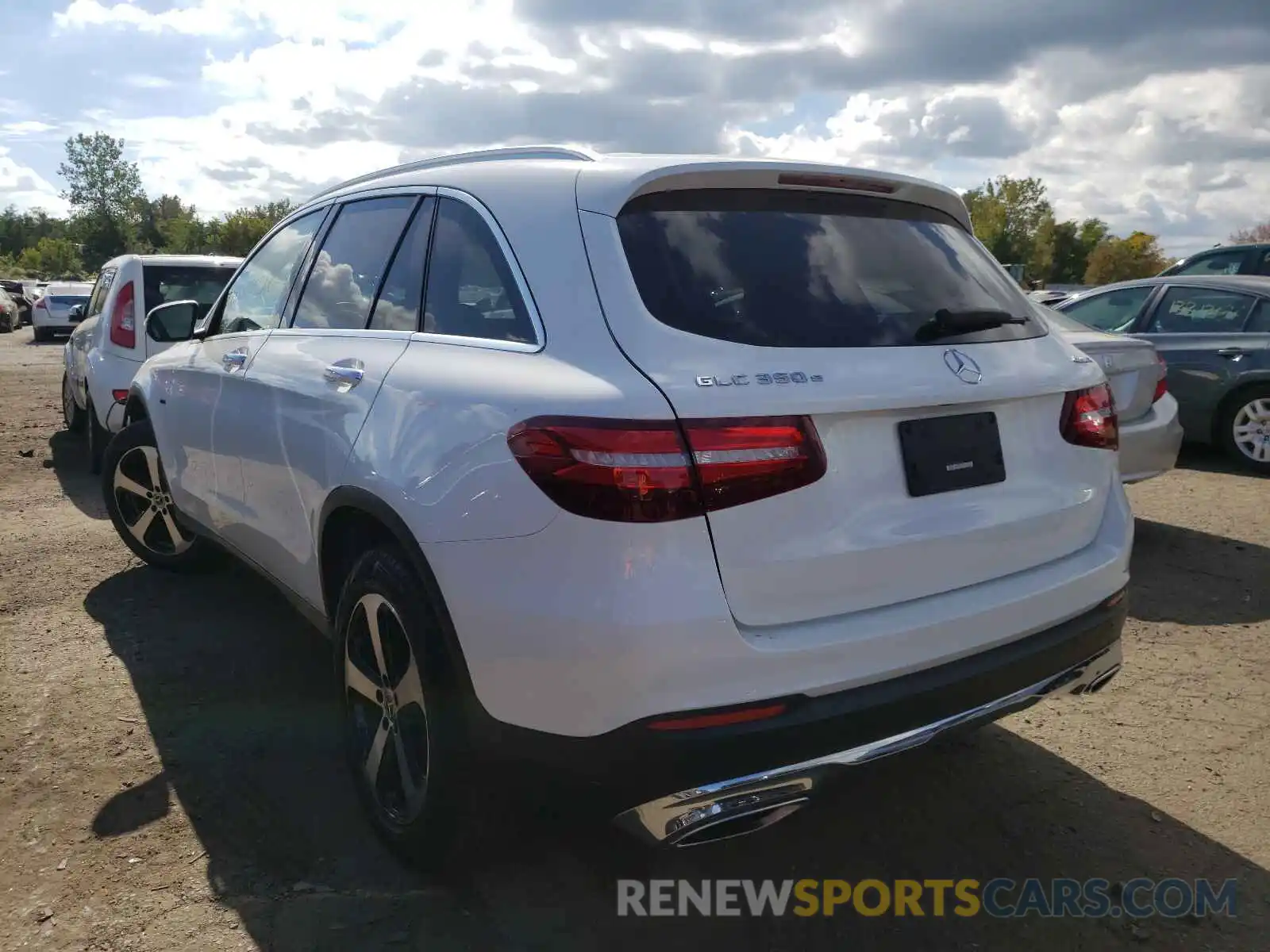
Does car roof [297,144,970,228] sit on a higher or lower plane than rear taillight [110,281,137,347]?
higher

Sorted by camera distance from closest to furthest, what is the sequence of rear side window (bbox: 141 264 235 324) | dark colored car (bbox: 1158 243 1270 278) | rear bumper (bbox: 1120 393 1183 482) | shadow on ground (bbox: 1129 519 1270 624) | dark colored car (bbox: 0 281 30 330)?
shadow on ground (bbox: 1129 519 1270 624) < rear bumper (bbox: 1120 393 1183 482) < rear side window (bbox: 141 264 235 324) < dark colored car (bbox: 1158 243 1270 278) < dark colored car (bbox: 0 281 30 330)

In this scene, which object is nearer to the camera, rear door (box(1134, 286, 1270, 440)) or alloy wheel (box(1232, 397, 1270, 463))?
alloy wheel (box(1232, 397, 1270, 463))

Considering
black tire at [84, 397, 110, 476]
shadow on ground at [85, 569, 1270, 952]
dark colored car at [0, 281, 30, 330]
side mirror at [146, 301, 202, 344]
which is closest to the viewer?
shadow on ground at [85, 569, 1270, 952]

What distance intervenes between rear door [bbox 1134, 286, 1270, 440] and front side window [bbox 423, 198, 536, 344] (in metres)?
7.39

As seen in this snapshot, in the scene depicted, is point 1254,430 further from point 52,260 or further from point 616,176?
point 52,260

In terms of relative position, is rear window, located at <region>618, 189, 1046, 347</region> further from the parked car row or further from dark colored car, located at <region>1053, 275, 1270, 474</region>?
dark colored car, located at <region>1053, 275, 1270, 474</region>

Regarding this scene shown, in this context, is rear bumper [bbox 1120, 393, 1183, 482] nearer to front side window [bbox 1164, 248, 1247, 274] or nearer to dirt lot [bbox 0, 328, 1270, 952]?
dirt lot [bbox 0, 328, 1270, 952]

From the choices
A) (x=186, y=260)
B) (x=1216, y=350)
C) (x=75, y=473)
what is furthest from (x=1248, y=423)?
(x=75, y=473)

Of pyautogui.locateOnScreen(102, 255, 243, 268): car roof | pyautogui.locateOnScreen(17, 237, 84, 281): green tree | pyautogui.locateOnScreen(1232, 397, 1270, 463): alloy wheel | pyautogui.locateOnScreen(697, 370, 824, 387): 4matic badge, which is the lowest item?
pyautogui.locateOnScreen(1232, 397, 1270, 463): alloy wheel

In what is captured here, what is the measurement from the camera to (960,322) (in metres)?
2.64

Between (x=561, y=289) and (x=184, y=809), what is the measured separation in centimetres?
200

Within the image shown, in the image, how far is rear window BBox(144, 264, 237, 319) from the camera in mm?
7625

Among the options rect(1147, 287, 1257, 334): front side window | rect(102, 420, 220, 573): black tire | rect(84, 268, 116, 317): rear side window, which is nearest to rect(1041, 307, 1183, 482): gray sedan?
rect(1147, 287, 1257, 334): front side window

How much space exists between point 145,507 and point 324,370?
104 inches
